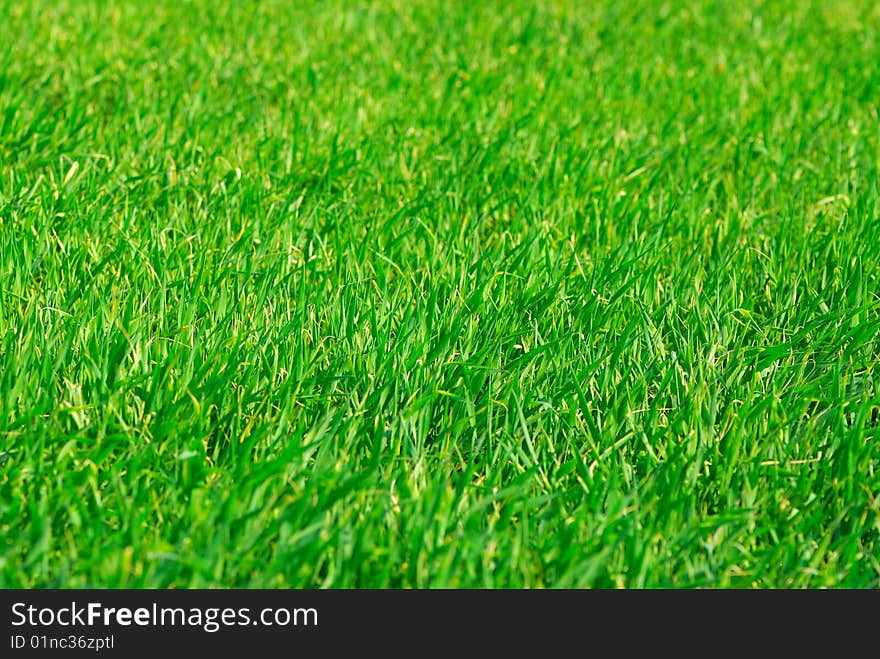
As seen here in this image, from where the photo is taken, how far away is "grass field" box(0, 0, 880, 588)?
1.69 m

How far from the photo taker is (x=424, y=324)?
7.33ft

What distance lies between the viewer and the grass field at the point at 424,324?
5.55 ft

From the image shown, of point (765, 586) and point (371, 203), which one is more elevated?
point (371, 203)

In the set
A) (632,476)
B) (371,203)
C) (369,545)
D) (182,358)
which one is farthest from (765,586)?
(371,203)

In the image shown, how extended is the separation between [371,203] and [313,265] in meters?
0.64

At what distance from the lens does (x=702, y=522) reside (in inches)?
69.6

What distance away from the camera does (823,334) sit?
7.75ft

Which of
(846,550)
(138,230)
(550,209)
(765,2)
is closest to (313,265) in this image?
(138,230)

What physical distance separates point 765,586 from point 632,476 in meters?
0.33

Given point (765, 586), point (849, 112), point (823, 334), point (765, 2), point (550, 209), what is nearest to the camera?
point (765, 586)

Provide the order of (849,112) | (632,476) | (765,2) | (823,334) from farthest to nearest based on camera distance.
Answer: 1. (765,2)
2. (849,112)
3. (823,334)
4. (632,476)

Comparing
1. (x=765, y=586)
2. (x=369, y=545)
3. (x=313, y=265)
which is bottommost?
(x=765, y=586)

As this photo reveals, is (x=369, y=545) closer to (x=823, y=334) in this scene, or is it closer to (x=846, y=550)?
(x=846, y=550)
